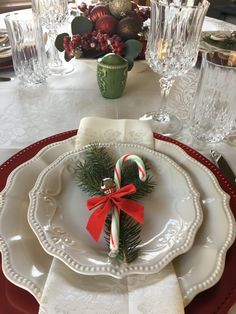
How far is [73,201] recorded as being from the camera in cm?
47

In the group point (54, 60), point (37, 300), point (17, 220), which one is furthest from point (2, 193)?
point (54, 60)

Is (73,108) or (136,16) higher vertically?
(136,16)

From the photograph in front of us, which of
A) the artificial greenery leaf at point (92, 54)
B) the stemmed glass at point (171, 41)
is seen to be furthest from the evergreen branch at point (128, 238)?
the artificial greenery leaf at point (92, 54)

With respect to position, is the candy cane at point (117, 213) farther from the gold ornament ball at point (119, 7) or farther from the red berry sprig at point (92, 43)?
the gold ornament ball at point (119, 7)

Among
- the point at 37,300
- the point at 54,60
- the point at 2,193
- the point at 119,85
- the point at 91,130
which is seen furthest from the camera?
the point at 54,60

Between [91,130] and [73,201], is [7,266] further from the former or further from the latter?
[91,130]

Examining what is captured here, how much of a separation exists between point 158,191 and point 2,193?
0.23m

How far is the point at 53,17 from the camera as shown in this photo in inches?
35.9

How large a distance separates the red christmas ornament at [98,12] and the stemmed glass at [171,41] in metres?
0.22

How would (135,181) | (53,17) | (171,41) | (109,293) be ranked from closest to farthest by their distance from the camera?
(109,293) < (135,181) < (171,41) < (53,17)

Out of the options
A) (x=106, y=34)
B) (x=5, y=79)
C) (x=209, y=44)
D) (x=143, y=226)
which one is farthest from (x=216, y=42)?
(x=143, y=226)

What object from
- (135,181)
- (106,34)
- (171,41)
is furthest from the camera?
(106,34)

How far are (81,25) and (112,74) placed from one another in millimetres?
185

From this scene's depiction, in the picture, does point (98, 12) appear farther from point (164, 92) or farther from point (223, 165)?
point (223, 165)
